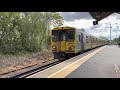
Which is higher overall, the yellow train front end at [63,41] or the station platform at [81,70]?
the yellow train front end at [63,41]

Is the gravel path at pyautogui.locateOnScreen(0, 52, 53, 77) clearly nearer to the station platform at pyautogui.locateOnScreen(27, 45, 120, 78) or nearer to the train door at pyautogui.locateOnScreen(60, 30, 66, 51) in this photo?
the train door at pyautogui.locateOnScreen(60, 30, 66, 51)

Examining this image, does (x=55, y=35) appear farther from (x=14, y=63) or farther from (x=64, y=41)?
(x=14, y=63)

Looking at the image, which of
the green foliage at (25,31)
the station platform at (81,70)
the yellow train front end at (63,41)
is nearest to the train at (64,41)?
the yellow train front end at (63,41)

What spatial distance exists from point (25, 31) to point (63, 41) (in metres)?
16.7

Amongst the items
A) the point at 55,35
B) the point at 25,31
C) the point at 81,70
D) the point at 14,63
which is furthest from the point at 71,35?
the point at 25,31

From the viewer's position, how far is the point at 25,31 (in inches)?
1625

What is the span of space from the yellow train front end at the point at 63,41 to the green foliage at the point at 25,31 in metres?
8.88

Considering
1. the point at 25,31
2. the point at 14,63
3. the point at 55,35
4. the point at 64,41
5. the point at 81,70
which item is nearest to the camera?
the point at 81,70

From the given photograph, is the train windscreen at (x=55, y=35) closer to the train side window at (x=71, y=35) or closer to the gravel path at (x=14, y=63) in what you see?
the train side window at (x=71, y=35)

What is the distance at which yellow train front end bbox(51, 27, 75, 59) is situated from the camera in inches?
998

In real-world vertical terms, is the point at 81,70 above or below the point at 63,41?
below

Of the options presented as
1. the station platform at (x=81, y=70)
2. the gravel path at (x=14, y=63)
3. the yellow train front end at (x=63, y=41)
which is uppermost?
the yellow train front end at (x=63, y=41)

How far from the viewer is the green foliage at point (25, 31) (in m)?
36.9

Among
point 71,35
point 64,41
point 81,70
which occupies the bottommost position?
point 81,70
